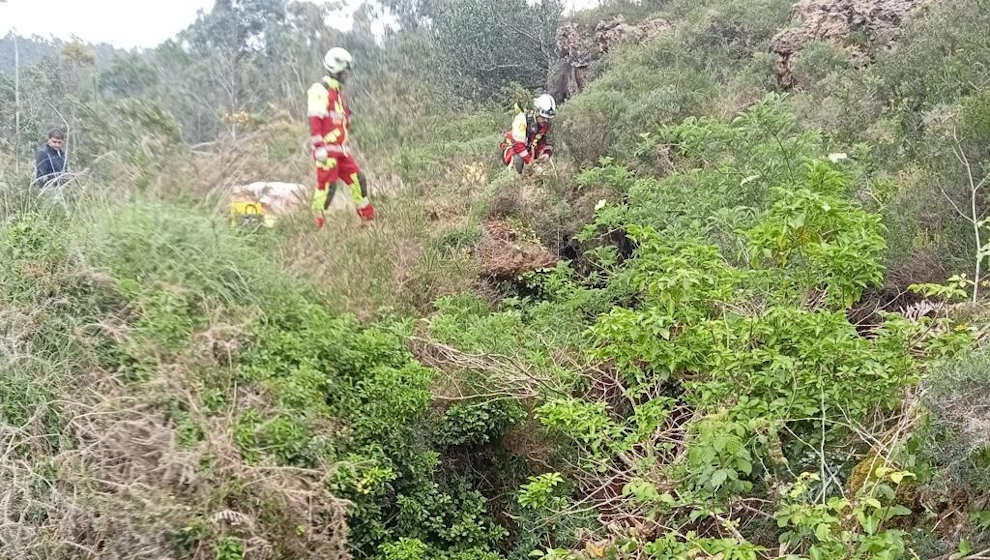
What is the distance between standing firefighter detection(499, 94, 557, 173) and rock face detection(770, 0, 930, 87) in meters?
3.30

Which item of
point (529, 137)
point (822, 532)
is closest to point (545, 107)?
point (529, 137)

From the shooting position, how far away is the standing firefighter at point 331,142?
6820 millimetres

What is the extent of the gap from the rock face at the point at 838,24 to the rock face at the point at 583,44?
2.46 m

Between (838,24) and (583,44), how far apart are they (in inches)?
163

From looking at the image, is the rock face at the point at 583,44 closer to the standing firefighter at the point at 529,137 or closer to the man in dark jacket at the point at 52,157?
the standing firefighter at the point at 529,137

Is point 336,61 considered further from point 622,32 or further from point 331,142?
point 622,32

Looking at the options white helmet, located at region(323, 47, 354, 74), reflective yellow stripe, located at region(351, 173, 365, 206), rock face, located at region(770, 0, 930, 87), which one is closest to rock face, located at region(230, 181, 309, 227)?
reflective yellow stripe, located at region(351, 173, 365, 206)

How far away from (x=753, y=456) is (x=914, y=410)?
67 centimetres

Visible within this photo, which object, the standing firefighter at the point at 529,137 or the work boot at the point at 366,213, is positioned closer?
the work boot at the point at 366,213

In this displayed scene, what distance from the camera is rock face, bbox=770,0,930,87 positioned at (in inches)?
358

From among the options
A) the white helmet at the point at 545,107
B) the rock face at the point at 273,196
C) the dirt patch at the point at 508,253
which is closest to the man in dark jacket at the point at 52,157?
the rock face at the point at 273,196

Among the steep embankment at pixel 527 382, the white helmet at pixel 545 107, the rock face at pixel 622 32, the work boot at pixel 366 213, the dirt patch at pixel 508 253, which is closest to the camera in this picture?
the steep embankment at pixel 527 382

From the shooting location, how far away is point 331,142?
22.7ft

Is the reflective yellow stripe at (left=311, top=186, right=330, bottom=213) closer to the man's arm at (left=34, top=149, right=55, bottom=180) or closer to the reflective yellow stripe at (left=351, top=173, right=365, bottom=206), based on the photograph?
the reflective yellow stripe at (left=351, top=173, right=365, bottom=206)
